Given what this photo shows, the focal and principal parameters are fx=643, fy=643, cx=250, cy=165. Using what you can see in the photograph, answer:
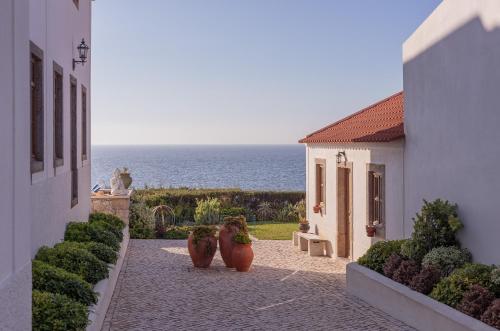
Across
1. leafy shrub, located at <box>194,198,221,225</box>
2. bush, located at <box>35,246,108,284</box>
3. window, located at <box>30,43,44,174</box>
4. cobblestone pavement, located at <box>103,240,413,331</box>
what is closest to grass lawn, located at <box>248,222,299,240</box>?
leafy shrub, located at <box>194,198,221,225</box>

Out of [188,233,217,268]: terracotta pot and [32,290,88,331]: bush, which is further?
[188,233,217,268]: terracotta pot

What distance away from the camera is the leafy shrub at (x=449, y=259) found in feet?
32.0

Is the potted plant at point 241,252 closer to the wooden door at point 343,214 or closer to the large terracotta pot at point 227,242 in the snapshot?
the large terracotta pot at point 227,242

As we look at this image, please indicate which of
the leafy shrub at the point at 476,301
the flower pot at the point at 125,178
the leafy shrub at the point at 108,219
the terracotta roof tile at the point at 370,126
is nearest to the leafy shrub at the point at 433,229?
the leafy shrub at the point at 476,301

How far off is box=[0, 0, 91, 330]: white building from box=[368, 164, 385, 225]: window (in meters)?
6.20

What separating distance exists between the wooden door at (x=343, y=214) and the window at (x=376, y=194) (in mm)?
1779

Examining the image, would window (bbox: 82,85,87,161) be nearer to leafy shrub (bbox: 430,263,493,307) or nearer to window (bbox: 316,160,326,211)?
window (bbox: 316,160,326,211)

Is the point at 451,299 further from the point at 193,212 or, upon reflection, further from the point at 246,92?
the point at 246,92

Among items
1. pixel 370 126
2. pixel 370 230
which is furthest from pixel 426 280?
pixel 370 126

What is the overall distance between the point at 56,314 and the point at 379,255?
21.5ft

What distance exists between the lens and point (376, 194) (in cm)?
1377

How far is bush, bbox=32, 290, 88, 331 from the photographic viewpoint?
6035mm

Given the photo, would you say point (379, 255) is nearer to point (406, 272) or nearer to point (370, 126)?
point (406, 272)

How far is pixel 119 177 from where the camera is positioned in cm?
1880
